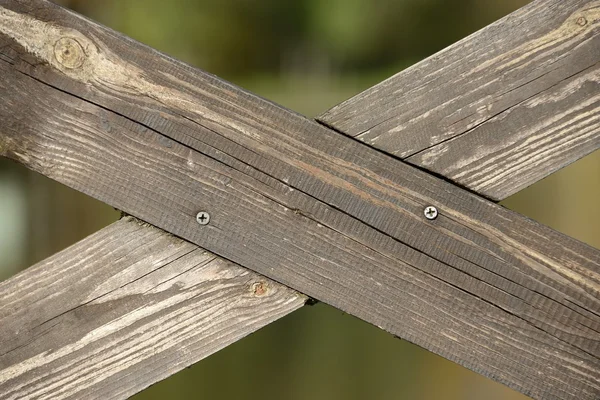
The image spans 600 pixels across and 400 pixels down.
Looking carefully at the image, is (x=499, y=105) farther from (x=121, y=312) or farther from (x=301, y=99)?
(x=301, y=99)

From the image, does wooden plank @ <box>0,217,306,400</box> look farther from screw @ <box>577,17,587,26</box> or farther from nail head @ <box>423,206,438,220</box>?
screw @ <box>577,17,587,26</box>

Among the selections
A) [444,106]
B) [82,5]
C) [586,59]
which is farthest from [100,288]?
[82,5]

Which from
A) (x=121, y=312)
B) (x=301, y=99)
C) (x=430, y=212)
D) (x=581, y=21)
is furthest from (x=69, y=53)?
(x=301, y=99)

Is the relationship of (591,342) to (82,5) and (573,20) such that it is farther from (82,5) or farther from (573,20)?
(82,5)

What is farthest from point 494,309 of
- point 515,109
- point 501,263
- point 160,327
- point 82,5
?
point 82,5

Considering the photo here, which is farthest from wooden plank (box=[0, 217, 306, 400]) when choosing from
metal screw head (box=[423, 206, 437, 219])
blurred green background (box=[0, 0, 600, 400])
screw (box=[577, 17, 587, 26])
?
blurred green background (box=[0, 0, 600, 400])

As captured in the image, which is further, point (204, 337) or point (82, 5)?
point (82, 5)

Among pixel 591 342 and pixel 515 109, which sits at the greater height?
pixel 515 109

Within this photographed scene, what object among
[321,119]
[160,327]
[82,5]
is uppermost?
[82,5]
